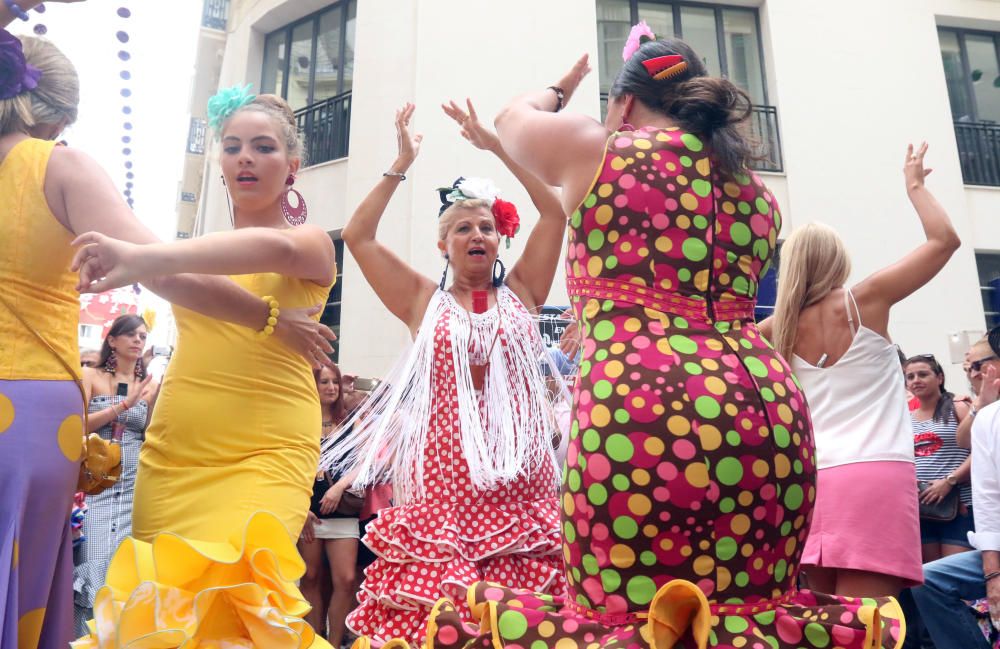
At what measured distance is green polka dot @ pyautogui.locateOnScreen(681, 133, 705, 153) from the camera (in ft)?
5.64

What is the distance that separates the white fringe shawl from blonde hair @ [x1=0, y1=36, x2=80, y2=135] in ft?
4.46

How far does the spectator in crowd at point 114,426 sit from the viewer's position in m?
4.39

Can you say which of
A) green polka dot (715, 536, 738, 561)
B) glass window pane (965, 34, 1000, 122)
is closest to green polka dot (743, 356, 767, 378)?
green polka dot (715, 536, 738, 561)

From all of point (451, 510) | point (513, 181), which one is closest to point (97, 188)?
point (451, 510)

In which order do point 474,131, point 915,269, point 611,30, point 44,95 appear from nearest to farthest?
point 44,95 → point 915,269 → point 474,131 → point 611,30

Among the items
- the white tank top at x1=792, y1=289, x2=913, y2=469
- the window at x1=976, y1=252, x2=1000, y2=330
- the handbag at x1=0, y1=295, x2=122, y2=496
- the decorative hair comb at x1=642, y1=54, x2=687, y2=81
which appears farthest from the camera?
the window at x1=976, y1=252, x2=1000, y2=330

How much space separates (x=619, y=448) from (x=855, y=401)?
1701 mm

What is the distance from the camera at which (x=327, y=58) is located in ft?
35.6

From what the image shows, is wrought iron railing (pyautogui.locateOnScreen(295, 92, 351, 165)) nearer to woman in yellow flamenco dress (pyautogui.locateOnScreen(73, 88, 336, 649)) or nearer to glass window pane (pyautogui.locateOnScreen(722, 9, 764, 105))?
glass window pane (pyautogui.locateOnScreen(722, 9, 764, 105))

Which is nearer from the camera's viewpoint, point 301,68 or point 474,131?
point 474,131

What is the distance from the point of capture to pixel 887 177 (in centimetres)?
960

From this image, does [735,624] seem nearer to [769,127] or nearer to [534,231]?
[534,231]

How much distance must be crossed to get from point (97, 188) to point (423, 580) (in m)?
1.53

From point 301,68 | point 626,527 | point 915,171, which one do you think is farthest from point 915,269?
point 301,68
